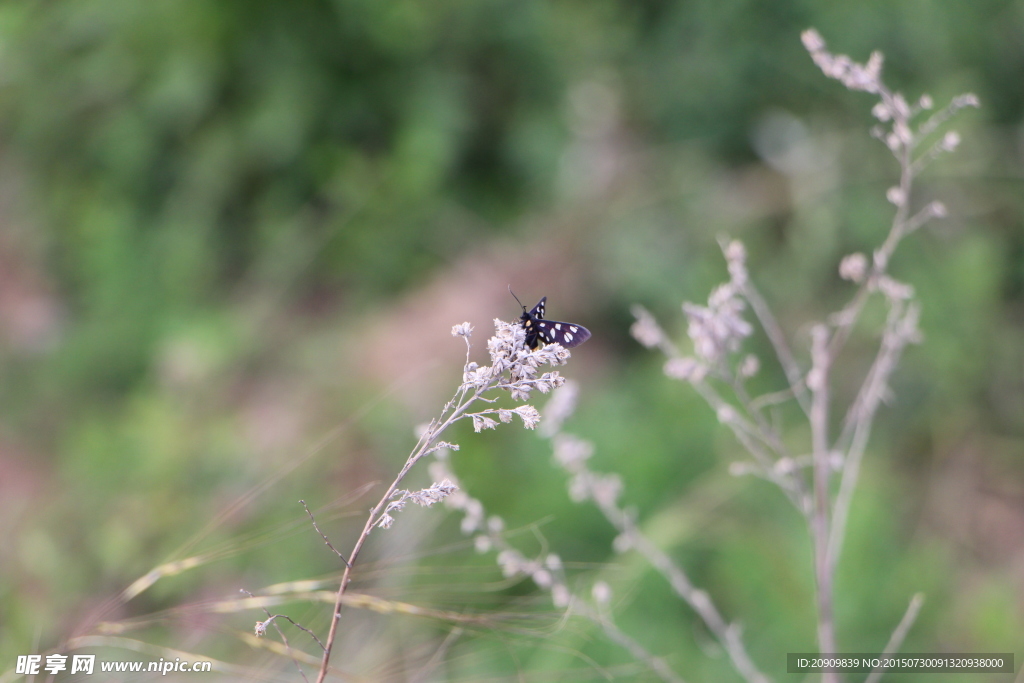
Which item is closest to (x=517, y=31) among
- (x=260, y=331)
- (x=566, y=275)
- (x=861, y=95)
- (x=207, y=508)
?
(x=566, y=275)

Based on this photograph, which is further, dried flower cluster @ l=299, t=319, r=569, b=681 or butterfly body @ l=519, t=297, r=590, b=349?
butterfly body @ l=519, t=297, r=590, b=349

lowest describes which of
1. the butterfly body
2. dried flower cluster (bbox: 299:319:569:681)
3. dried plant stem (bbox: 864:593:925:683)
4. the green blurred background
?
dried plant stem (bbox: 864:593:925:683)

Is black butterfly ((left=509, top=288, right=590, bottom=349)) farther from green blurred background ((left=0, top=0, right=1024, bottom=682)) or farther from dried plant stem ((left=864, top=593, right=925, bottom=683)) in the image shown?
green blurred background ((left=0, top=0, right=1024, bottom=682))

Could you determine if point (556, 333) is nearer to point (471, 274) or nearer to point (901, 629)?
point (901, 629)

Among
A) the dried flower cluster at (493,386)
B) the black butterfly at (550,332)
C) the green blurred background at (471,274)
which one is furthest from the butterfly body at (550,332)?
the green blurred background at (471,274)

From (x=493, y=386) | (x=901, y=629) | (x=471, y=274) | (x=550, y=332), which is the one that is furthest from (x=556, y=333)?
(x=471, y=274)

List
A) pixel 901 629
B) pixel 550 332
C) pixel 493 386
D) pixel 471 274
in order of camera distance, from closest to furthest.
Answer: pixel 493 386 → pixel 550 332 → pixel 901 629 → pixel 471 274

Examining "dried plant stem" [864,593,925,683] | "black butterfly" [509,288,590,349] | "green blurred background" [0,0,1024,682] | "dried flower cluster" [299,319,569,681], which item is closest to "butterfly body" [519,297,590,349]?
"black butterfly" [509,288,590,349]

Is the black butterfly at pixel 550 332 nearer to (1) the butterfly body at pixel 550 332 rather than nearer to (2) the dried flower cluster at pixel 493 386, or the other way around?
(1) the butterfly body at pixel 550 332
